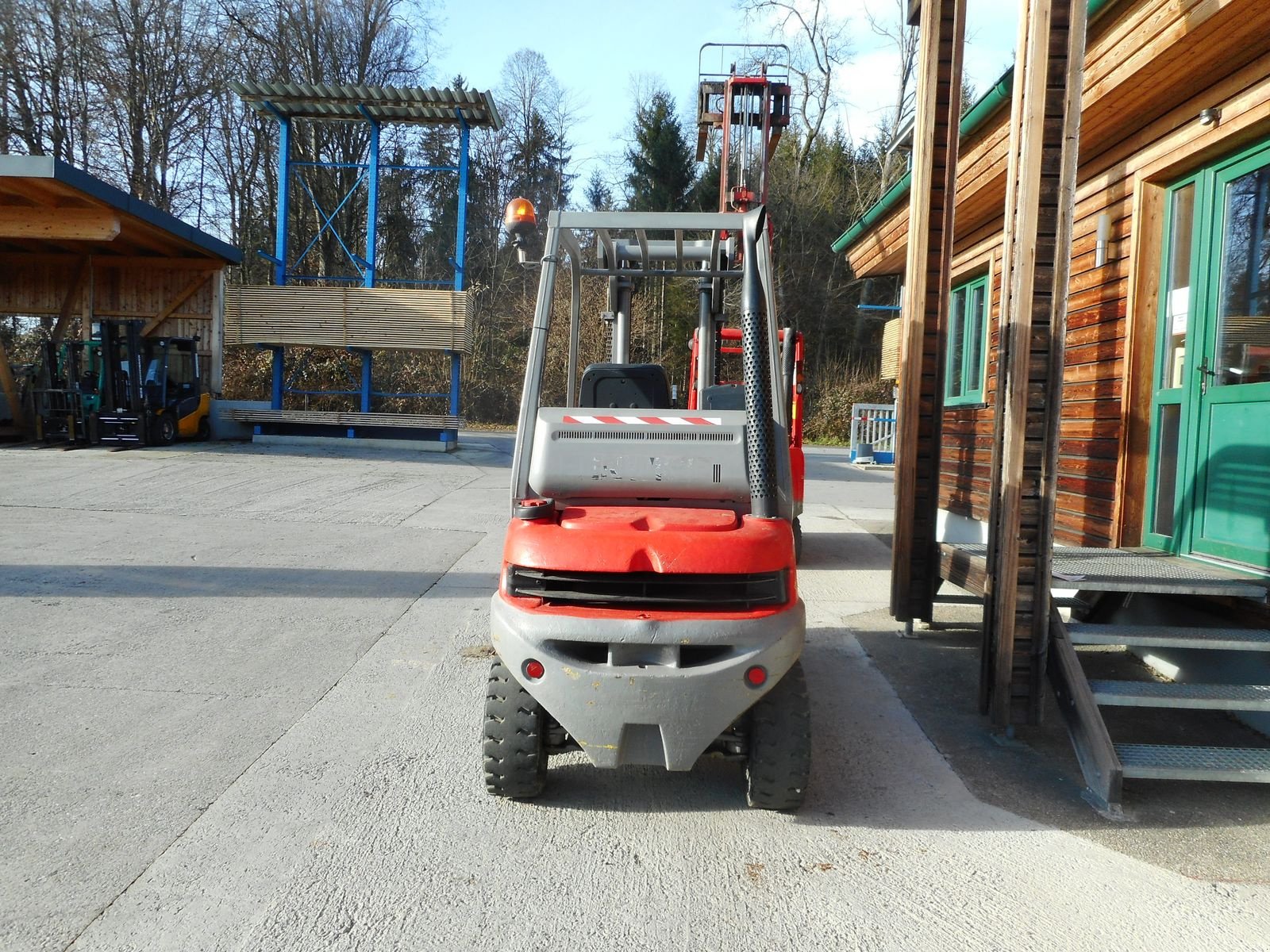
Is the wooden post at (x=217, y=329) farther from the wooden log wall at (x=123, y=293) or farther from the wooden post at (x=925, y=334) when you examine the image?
the wooden post at (x=925, y=334)

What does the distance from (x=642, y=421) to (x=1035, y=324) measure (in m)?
1.98

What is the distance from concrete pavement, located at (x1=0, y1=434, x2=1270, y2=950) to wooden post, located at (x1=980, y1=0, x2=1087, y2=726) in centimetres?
72

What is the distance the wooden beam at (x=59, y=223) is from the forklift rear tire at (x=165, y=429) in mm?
3636

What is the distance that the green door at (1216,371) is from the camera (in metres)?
4.85

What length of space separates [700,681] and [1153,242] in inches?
185

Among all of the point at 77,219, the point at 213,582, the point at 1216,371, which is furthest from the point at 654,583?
the point at 77,219

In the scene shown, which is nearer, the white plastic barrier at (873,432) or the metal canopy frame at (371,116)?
the metal canopy frame at (371,116)

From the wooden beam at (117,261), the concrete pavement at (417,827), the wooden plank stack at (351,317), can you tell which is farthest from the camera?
the wooden beam at (117,261)

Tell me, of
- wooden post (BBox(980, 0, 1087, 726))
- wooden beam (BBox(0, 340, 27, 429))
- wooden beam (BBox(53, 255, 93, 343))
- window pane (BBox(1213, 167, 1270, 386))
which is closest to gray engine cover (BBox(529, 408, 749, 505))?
wooden post (BBox(980, 0, 1087, 726))

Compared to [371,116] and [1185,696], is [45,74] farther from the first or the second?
[1185,696]

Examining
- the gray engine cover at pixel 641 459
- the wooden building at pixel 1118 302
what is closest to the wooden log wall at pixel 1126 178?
the wooden building at pixel 1118 302

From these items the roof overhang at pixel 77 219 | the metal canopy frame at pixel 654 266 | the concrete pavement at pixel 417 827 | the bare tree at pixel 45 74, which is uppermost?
the bare tree at pixel 45 74

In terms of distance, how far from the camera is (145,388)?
1880 centimetres

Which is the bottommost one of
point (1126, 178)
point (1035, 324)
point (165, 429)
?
point (165, 429)
